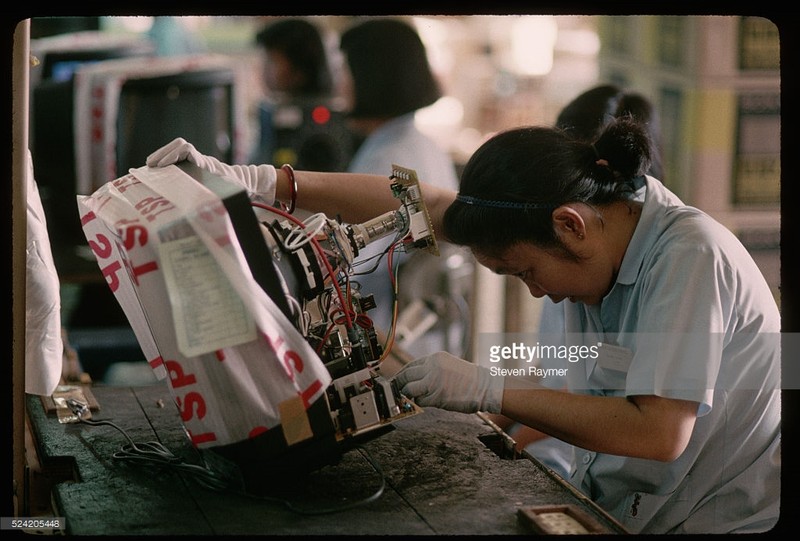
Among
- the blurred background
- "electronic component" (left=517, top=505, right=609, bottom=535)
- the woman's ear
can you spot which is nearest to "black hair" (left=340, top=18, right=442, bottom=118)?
the blurred background

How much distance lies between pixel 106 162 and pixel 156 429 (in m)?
1.43

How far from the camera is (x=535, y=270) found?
1.52 metres

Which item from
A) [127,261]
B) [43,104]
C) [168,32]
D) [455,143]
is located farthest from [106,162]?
[455,143]

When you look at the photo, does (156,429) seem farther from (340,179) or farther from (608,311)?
(608,311)

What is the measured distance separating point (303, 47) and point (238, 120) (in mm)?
1043

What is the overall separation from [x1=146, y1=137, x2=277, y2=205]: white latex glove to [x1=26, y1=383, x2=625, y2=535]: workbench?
0.44 metres

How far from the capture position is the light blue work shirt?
136 cm

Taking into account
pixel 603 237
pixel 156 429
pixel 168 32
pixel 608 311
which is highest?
pixel 168 32

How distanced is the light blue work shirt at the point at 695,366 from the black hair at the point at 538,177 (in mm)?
90

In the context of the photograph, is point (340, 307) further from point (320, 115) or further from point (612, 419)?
point (320, 115)

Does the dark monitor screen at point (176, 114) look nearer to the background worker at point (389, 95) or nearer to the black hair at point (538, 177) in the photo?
the background worker at point (389, 95)

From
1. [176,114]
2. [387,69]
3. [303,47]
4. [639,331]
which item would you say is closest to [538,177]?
[639,331]

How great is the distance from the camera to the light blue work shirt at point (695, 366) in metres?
1.36

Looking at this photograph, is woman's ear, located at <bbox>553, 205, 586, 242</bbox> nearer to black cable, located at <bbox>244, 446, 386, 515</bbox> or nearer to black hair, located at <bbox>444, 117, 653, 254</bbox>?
black hair, located at <bbox>444, 117, 653, 254</bbox>
